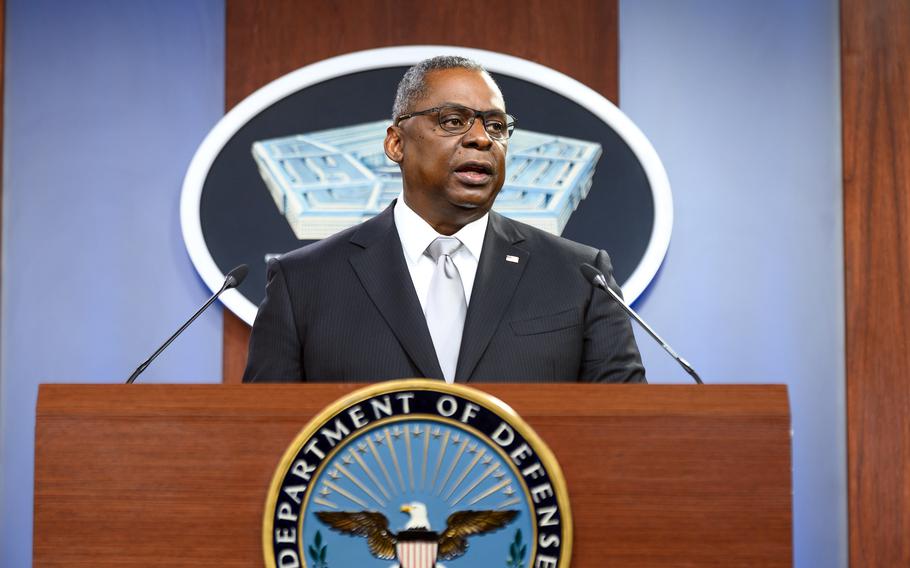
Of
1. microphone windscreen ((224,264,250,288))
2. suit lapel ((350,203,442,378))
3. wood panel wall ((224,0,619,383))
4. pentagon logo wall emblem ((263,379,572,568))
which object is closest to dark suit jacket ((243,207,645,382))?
suit lapel ((350,203,442,378))

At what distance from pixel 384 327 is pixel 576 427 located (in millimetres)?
600

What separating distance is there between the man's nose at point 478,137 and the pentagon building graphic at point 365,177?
3.38 ft

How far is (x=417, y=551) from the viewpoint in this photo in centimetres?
125

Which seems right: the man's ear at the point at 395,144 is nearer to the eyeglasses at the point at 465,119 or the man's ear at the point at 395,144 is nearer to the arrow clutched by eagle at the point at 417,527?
the eyeglasses at the point at 465,119

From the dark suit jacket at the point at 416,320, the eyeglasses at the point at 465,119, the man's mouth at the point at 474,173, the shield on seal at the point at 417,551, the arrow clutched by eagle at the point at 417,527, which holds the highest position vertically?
the eyeglasses at the point at 465,119

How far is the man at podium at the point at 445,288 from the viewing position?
71.4 inches

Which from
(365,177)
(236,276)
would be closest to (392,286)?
(236,276)

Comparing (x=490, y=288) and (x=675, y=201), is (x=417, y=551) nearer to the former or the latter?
(x=490, y=288)

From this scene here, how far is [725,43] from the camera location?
10.3 ft

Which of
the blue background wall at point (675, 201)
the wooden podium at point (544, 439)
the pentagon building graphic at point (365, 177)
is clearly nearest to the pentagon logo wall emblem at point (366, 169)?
the pentagon building graphic at point (365, 177)

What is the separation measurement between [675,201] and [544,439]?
1884 millimetres

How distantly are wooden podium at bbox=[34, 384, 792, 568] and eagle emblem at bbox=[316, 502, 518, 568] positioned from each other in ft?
0.34

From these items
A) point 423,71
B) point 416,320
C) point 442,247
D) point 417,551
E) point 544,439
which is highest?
point 423,71

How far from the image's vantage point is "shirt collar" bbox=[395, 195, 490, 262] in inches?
78.0
